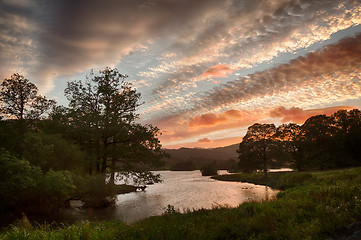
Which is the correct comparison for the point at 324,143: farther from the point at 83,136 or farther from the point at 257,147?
the point at 83,136

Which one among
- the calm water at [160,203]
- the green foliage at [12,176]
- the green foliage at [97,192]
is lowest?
the calm water at [160,203]

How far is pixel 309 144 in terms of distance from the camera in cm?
4762

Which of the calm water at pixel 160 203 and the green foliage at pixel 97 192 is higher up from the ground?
the green foliage at pixel 97 192

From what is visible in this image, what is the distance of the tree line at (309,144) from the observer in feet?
146

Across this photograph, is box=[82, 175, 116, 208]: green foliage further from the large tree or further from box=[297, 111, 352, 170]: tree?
box=[297, 111, 352, 170]: tree

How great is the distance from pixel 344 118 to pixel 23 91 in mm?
61852

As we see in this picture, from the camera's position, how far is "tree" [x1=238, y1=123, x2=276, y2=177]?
51.4m

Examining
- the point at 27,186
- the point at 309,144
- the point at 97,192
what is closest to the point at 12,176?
the point at 27,186

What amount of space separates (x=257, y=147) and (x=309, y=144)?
11.1 metres

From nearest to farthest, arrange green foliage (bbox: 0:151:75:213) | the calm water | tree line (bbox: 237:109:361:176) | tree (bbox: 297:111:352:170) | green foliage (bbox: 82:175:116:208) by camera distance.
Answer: green foliage (bbox: 0:151:75:213)
the calm water
green foliage (bbox: 82:175:116:208)
tree (bbox: 297:111:352:170)
tree line (bbox: 237:109:361:176)

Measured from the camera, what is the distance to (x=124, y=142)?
28812 millimetres

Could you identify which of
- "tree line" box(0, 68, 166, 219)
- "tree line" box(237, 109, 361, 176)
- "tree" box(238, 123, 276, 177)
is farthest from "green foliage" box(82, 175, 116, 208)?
"tree line" box(237, 109, 361, 176)

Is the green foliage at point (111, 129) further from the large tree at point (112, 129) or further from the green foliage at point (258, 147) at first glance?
the green foliage at point (258, 147)

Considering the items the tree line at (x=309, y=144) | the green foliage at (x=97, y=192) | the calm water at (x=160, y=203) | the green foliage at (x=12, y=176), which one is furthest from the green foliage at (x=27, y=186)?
the tree line at (x=309, y=144)
